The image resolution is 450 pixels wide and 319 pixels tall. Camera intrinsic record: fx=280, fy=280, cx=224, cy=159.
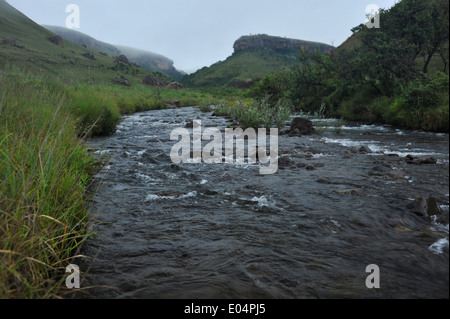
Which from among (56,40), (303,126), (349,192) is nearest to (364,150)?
(349,192)

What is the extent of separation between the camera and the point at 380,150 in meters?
7.88

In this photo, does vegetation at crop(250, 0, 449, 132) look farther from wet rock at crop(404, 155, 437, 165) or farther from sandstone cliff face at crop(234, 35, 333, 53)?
sandstone cliff face at crop(234, 35, 333, 53)

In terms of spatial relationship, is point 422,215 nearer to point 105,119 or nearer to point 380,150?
point 380,150

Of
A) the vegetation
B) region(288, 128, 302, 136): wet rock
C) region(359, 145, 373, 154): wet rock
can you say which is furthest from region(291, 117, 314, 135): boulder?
region(359, 145, 373, 154): wet rock

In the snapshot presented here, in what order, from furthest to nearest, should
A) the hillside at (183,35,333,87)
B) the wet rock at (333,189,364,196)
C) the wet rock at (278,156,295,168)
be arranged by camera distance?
the hillside at (183,35,333,87) < the wet rock at (278,156,295,168) < the wet rock at (333,189,364,196)

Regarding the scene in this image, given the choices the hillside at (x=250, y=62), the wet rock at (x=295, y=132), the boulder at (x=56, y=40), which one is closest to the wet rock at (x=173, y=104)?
the wet rock at (x=295, y=132)

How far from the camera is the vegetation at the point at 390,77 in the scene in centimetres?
734

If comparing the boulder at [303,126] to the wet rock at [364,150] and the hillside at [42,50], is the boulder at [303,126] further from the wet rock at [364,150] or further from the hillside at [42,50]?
the hillside at [42,50]

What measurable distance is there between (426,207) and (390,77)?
12.3 metres

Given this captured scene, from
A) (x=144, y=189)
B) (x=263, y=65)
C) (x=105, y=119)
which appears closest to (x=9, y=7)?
(x=263, y=65)

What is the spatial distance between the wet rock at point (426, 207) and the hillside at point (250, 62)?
2722 inches

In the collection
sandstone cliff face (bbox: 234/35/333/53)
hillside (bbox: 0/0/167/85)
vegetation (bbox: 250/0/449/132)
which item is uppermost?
sandstone cliff face (bbox: 234/35/333/53)

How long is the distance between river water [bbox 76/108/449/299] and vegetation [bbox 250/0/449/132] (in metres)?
1.67

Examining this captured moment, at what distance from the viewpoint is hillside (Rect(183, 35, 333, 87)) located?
294 ft
